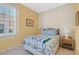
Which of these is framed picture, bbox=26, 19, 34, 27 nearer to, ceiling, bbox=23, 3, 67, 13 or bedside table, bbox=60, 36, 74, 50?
ceiling, bbox=23, 3, 67, 13

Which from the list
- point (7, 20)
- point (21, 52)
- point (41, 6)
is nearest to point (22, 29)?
point (7, 20)

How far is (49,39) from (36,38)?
0.92 ft

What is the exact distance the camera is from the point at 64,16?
2.12m

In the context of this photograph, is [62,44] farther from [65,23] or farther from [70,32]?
[65,23]

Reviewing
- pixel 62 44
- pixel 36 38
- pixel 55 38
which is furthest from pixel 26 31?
pixel 62 44

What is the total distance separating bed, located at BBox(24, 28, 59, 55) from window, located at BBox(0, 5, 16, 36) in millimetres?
367

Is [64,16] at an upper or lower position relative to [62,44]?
upper

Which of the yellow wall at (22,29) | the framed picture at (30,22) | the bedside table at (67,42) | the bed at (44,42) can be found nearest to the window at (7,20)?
the yellow wall at (22,29)

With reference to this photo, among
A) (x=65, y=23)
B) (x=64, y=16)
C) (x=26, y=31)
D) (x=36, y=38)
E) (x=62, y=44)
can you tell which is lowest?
(x=62, y=44)

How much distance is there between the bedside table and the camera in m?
2.07

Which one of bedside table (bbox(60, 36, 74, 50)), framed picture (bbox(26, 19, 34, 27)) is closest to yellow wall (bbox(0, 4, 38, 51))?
framed picture (bbox(26, 19, 34, 27))

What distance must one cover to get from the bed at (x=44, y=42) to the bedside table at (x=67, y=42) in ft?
0.39

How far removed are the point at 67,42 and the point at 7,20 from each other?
132cm
